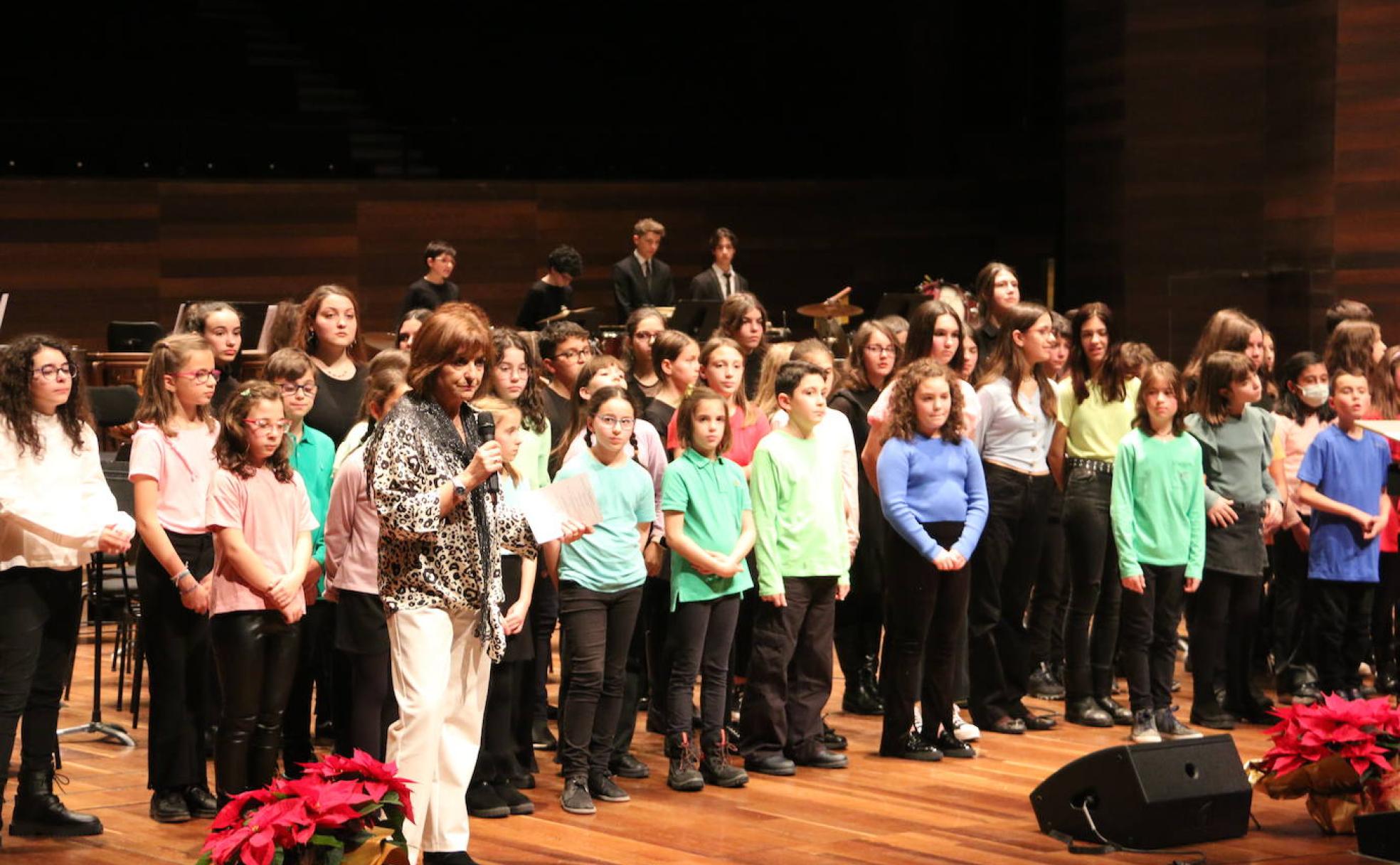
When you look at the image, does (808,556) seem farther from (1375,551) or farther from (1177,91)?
(1177,91)

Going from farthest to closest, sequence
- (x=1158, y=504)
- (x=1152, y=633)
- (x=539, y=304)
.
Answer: (x=539, y=304)
(x=1152, y=633)
(x=1158, y=504)

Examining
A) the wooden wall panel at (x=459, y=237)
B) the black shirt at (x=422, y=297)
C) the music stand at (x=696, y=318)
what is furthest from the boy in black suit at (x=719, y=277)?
the wooden wall panel at (x=459, y=237)

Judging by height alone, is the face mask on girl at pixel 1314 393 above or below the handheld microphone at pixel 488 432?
above

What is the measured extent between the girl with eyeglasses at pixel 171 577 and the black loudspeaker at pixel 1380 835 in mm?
3094

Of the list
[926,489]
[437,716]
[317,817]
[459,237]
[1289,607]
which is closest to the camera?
[317,817]

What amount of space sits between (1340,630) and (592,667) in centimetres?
312

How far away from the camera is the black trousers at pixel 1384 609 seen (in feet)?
23.1

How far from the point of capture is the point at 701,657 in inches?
216

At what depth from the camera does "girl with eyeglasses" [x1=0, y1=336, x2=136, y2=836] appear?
462 centimetres

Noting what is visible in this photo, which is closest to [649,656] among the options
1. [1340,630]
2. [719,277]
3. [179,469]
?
[179,469]

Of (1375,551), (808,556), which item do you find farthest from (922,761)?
(1375,551)

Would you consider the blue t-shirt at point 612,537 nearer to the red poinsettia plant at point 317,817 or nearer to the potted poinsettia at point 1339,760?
the red poinsettia plant at point 317,817

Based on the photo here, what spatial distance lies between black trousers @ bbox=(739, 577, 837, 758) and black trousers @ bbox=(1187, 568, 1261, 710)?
155 cm

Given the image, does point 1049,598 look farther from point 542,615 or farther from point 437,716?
point 437,716
